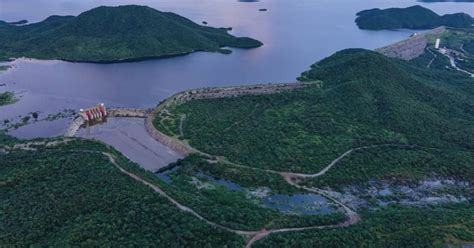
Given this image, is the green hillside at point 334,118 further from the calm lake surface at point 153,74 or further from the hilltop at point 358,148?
the calm lake surface at point 153,74

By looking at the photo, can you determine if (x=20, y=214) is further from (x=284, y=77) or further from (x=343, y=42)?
(x=343, y=42)

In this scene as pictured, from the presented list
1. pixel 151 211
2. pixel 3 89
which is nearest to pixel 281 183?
pixel 151 211

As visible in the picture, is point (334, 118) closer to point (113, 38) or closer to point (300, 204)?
point (300, 204)

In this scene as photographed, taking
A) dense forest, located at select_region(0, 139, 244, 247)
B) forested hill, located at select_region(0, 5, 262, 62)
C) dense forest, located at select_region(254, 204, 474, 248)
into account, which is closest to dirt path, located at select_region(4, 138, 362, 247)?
dense forest, located at select_region(0, 139, 244, 247)

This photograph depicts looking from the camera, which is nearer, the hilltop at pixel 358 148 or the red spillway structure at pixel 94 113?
the hilltop at pixel 358 148

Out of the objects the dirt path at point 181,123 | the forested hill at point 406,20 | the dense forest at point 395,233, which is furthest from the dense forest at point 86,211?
the forested hill at point 406,20

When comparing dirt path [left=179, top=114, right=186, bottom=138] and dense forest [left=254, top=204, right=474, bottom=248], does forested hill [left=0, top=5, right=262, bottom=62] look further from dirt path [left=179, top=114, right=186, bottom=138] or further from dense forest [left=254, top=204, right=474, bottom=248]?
dense forest [left=254, top=204, right=474, bottom=248]

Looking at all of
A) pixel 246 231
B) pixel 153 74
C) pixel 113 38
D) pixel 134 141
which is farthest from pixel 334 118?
pixel 113 38
